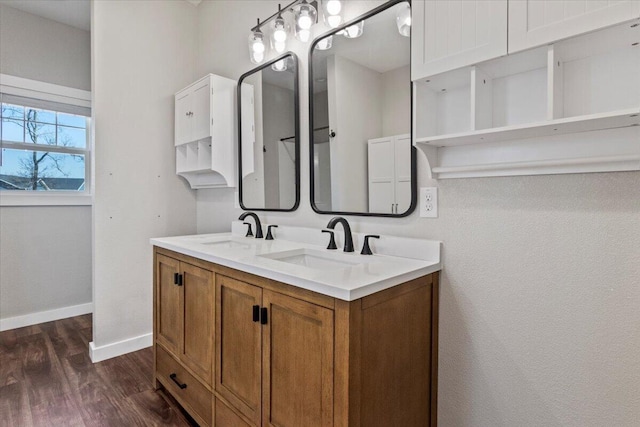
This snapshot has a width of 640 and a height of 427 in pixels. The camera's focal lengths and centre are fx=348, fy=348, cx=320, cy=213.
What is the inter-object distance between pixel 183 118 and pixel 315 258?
1642 millimetres

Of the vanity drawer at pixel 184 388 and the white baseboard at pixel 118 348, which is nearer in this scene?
the vanity drawer at pixel 184 388

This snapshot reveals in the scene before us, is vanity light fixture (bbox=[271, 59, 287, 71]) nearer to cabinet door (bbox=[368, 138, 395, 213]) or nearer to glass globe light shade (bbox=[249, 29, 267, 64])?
glass globe light shade (bbox=[249, 29, 267, 64])

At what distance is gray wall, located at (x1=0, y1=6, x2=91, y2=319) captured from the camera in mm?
2938

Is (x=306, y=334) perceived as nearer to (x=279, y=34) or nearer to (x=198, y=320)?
(x=198, y=320)

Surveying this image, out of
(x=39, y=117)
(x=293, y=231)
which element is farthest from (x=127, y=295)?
(x=39, y=117)

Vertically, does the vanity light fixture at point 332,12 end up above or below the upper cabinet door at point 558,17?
above

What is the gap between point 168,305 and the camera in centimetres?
191

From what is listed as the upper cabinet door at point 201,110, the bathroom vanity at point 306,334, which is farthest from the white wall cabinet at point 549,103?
the upper cabinet door at point 201,110

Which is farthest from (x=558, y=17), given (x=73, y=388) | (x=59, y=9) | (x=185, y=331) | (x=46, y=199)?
(x=46, y=199)

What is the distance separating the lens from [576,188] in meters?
1.10

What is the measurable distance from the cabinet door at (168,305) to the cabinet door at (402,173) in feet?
3.81

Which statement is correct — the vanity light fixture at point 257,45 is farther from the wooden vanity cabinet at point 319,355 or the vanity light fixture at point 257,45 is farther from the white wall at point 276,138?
the wooden vanity cabinet at point 319,355

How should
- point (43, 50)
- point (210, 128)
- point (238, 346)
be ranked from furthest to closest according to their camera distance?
point (43, 50) < point (210, 128) < point (238, 346)

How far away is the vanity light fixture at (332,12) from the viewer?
170 cm
